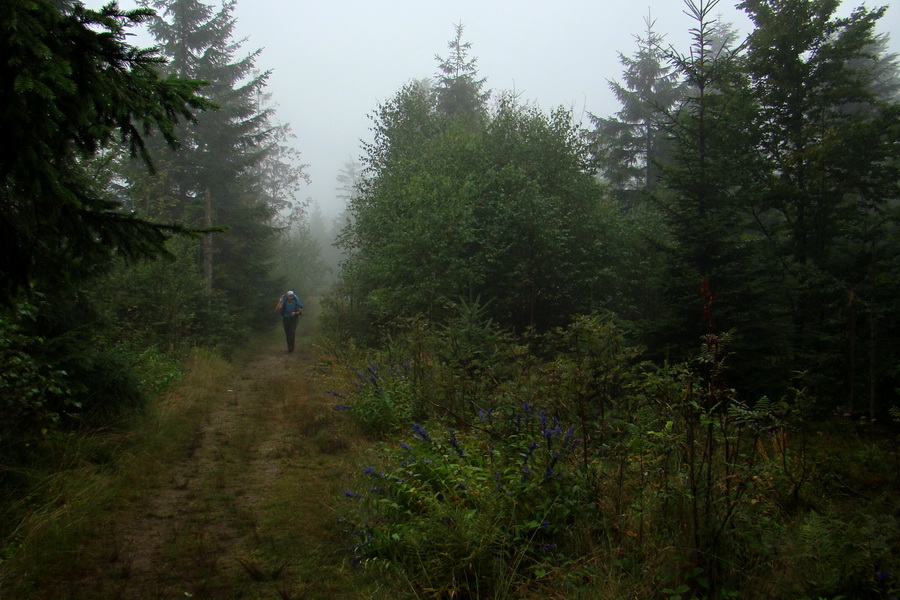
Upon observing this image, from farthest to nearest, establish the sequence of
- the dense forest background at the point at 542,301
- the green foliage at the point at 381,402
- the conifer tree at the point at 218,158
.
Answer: the conifer tree at the point at 218,158 → the green foliage at the point at 381,402 → the dense forest background at the point at 542,301

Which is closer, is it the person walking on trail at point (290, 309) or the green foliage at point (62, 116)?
the green foliage at point (62, 116)

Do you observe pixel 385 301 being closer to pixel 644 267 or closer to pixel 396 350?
pixel 396 350

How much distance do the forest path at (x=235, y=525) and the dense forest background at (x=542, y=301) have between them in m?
0.42

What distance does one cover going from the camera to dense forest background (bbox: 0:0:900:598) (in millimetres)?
3070

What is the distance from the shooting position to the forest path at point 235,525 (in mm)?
3381

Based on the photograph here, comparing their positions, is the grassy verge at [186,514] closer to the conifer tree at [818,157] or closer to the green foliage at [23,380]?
the green foliage at [23,380]

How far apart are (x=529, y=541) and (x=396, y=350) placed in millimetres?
6888

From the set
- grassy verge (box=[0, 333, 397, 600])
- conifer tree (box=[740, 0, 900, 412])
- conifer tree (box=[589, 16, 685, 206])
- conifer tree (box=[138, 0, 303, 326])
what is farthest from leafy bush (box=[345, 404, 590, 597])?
conifer tree (box=[589, 16, 685, 206])

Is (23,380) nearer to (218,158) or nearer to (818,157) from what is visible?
(818,157)

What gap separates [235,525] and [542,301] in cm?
1319

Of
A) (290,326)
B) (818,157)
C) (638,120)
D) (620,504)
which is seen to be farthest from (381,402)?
(638,120)

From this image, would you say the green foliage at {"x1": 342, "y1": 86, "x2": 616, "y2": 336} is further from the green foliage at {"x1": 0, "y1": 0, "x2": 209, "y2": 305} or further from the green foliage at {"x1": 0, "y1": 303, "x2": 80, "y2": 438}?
the green foliage at {"x1": 0, "y1": 0, "x2": 209, "y2": 305}

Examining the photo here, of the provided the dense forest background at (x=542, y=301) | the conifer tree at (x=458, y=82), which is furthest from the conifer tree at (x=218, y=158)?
the conifer tree at (x=458, y=82)

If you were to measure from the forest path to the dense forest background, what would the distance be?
42 centimetres
